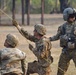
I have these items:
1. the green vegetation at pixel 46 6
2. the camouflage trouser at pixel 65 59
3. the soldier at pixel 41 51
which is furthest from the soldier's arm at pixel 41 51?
the green vegetation at pixel 46 6

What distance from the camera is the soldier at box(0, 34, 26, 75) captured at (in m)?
6.98

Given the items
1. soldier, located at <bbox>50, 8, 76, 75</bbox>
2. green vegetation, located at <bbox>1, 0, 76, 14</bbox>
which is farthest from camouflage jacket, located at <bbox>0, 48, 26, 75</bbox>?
green vegetation, located at <bbox>1, 0, 76, 14</bbox>

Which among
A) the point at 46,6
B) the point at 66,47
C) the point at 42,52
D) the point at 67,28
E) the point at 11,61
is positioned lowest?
the point at 46,6

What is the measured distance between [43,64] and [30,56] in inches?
220

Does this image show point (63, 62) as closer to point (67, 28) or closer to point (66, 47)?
point (66, 47)

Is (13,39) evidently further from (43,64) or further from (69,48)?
(69,48)

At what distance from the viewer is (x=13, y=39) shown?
7094mm

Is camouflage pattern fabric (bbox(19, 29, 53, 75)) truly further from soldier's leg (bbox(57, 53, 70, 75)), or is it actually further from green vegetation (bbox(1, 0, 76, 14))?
green vegetation (bbox(1, 0, 76, 14))

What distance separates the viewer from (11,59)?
7012 mm

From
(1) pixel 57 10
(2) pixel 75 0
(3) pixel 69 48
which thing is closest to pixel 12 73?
(3) pixel 69 48

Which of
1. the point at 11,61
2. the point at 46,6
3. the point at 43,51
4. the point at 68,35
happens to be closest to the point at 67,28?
the point at 68,35

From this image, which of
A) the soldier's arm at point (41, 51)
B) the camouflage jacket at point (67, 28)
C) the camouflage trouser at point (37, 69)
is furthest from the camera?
the camouflage jacket at point (67, 28)

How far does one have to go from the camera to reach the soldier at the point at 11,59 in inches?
275

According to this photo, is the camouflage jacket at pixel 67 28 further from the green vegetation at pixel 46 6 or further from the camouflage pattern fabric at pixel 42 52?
the green vegetation at pixel 46 6
